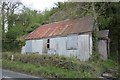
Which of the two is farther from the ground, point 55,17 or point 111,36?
point 55,17

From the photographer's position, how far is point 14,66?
2133 centimetres

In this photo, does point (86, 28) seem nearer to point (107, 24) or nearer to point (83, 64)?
point (107, 24)

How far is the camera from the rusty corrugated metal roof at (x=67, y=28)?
24.6m

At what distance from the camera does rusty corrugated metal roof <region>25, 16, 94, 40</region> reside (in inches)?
969

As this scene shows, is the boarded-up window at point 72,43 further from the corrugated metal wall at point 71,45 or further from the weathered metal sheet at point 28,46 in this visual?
the weathered metal sheet at point 28,46

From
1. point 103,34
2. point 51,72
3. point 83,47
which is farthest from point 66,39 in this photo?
point 51,72

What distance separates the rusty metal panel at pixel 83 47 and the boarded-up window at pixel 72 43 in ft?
1.75

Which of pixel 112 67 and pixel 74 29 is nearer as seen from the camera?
pixel 112 67

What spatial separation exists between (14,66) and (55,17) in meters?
14.4

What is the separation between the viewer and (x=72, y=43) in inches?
978

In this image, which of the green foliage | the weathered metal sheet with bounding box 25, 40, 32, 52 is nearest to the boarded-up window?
the green foliage

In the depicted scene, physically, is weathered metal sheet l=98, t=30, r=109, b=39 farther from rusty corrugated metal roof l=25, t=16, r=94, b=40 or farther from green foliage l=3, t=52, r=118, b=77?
green foliage l=3, t=52, r=118, b=77

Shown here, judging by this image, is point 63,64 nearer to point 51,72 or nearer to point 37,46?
point 51,72

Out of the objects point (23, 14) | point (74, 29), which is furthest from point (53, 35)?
point (23, 14)
